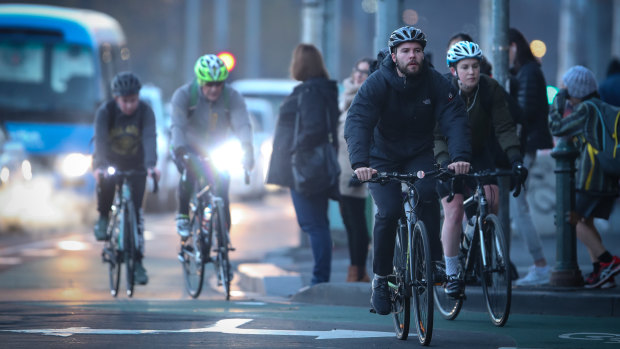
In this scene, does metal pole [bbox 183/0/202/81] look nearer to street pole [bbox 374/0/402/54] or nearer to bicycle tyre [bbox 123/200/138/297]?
street pole [bbox 374/0/402/54]

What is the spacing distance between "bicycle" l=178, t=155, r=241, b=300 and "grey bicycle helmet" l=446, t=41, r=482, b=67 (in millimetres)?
2480

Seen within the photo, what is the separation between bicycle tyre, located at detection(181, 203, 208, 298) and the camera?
432 inches

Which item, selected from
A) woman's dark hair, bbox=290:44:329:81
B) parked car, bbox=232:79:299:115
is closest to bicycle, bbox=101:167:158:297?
woman's dark hair, bbox=290:44:329:81

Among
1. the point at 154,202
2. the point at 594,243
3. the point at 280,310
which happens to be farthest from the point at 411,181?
the point at 154,202

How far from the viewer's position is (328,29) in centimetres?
1598

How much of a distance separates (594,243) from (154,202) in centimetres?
1594

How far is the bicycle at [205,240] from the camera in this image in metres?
10.8

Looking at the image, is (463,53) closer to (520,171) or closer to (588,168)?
(520,171)

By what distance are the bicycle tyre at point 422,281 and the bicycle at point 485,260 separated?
16.1 inches

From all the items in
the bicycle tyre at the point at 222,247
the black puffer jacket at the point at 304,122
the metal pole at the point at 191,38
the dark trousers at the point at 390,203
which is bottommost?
the bicycle tyre at the point at 222,247

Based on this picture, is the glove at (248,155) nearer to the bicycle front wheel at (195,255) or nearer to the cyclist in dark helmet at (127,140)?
the bicycle front wheel at (195,255)

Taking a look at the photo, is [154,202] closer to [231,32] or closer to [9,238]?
[9,238]

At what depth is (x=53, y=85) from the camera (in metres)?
21.3

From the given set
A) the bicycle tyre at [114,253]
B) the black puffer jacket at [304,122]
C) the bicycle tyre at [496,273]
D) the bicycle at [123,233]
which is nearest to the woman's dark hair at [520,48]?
the black puffer jacket at [304,122]
